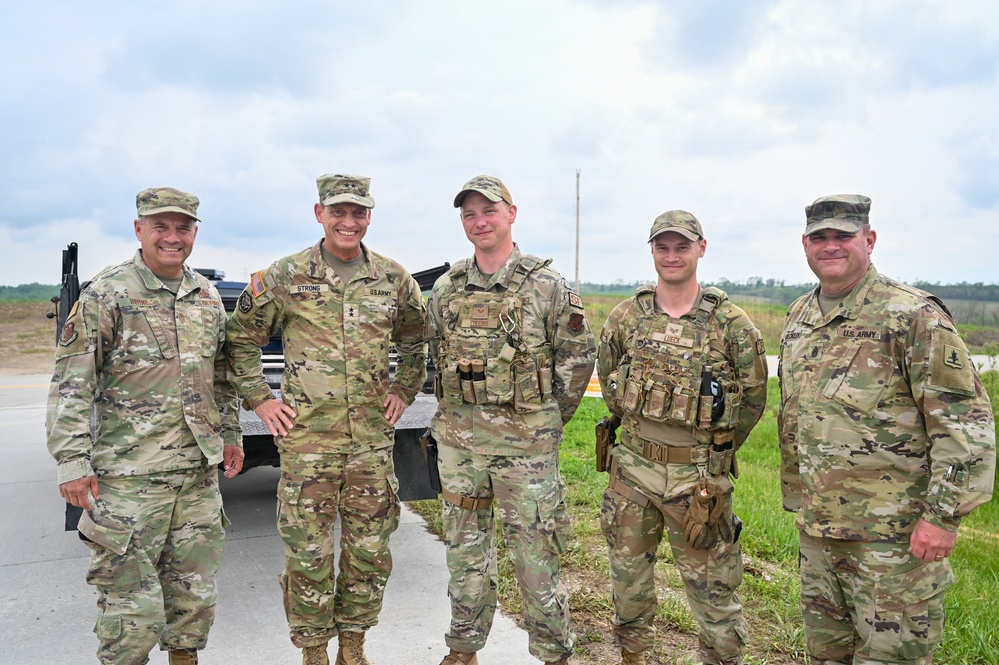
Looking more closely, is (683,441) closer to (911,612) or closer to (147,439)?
(911,612)

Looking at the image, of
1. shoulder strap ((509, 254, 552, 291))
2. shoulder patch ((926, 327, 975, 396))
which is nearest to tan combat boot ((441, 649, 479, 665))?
shoulder strap ((509, 254, 552, 291))

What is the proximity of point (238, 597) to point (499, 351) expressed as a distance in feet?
7.21

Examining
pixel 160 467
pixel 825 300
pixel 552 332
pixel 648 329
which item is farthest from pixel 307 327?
pixel 825 300

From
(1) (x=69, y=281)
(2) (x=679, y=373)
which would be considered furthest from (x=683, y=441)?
(1) (x=69, y=281)

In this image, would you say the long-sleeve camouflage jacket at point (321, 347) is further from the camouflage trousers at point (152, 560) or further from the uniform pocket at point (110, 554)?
the uniform pocket at point (110, 554)

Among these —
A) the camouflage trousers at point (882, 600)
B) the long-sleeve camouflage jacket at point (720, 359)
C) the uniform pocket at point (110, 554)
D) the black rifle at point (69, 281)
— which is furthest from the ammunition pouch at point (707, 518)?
the black rifle at point (69, 281)

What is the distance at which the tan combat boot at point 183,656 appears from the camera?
2.93 metres

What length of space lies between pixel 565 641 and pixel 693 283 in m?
1.64

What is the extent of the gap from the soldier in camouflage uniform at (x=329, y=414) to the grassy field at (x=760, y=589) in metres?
1.00

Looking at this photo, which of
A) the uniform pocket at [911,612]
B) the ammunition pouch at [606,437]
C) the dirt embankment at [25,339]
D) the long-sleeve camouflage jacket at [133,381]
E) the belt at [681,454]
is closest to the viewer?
the uniform pocket at [911,612]

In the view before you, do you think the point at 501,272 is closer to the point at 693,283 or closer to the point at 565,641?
the point at 693,283

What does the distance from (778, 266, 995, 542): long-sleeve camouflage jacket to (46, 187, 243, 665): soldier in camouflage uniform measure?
2.44 meters

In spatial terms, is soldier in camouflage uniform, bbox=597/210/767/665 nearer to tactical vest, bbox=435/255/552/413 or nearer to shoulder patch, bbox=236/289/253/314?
tactical vest, bbox=435/255/552/413

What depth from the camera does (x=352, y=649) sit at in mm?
3170
